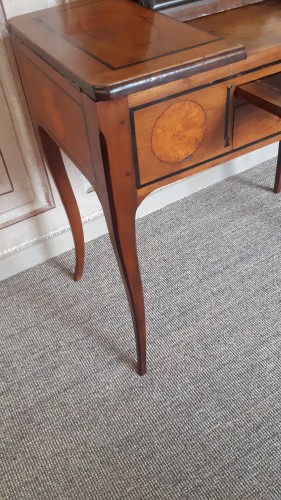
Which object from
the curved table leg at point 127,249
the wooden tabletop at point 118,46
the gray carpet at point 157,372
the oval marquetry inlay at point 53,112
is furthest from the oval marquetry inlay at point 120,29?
the gray carpet at point 157,372

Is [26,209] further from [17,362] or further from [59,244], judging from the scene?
[17,362]

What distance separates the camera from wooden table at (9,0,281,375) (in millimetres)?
547

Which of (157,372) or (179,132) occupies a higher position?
(179,132)

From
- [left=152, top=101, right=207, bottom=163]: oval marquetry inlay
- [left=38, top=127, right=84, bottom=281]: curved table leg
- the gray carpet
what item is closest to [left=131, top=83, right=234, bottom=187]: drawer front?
[left=152, top=101, right=207, bottom=163]: oval marquetry inlay

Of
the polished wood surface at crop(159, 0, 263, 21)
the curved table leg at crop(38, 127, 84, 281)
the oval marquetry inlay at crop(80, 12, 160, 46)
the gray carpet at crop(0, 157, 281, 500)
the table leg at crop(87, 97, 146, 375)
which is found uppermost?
the oval marquetry inlay at crop(80, 12, 160, 46)

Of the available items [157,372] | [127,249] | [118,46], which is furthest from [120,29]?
[157,372]

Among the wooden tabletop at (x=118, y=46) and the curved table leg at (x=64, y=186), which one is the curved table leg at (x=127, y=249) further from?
the curved table leg at (x=64, y=186)

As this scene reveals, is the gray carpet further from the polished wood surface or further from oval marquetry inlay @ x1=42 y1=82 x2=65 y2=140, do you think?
the polished wood surface

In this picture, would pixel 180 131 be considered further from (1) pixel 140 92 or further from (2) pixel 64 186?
(2) pixel 64 186

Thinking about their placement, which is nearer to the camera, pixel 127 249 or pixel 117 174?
pixel 117 174

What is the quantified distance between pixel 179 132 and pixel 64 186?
0.40 m

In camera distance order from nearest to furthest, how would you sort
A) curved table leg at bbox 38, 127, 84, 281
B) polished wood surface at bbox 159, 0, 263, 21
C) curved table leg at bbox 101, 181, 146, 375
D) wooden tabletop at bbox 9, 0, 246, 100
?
1. wooden tabletop at bbox 9, 0, 246, 100
2. curved table leg at bbox 101, 181, 146, 375
3. polished wood surface at bbox 159, 0, 263, 21
4. curved table leg at bbox 38, 127, 84, 281

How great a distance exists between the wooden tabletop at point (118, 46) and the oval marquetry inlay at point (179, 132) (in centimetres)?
5

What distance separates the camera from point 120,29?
0.67m
